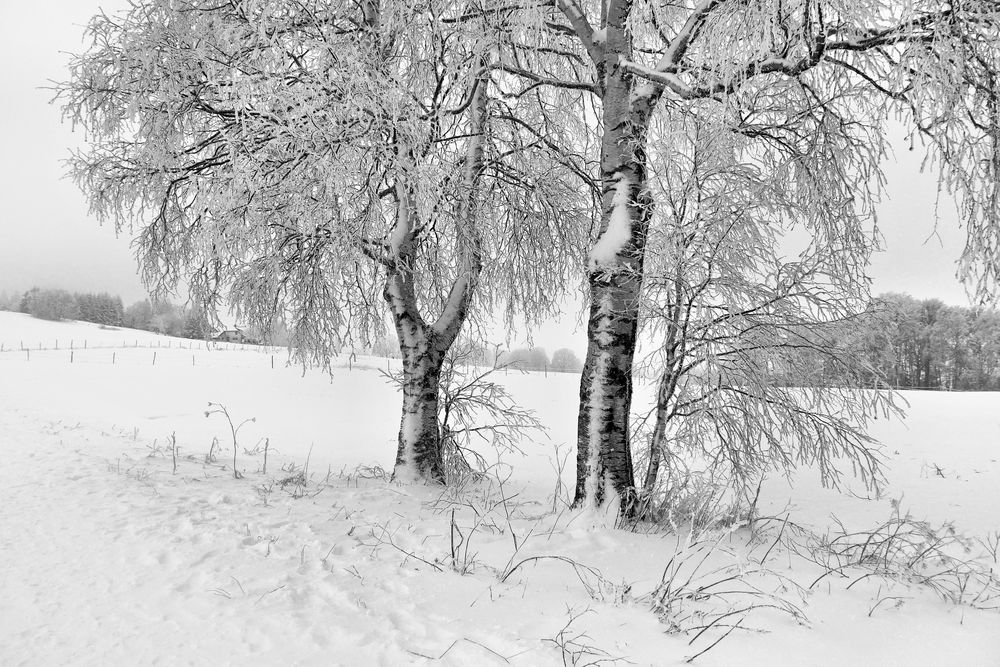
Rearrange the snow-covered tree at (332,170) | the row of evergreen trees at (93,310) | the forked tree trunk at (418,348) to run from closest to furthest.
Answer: the snow-covered tree at (332,170)
the forked tree trunk at (418,348)
the row of evergreen trees at (93,310)

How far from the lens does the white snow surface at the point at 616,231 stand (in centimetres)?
451

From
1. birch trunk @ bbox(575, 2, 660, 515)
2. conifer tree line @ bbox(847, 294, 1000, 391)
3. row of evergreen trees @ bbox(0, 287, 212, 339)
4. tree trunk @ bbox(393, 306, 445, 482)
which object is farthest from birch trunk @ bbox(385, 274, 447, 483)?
row of evergreen trees @ bbox(0, 287, 212, 339)

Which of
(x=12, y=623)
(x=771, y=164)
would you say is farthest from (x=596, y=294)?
(x=12, y=623)

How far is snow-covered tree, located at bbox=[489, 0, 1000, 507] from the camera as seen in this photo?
3.14 m

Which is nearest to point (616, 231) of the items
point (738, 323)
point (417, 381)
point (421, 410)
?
point (738, 323)

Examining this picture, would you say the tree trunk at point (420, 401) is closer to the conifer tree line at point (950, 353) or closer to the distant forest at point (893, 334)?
the distant forest at point (893, 334)

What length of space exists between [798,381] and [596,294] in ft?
6.54

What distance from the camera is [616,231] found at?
457cm

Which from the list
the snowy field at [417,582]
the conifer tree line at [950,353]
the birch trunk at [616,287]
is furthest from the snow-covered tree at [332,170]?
the conifer tree line at [950,353]

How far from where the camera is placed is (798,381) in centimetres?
469

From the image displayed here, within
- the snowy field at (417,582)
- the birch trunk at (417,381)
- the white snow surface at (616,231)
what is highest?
the white snow surface at (616,231)

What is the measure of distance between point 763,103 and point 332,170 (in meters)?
4.09

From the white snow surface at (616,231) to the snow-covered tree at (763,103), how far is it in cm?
1

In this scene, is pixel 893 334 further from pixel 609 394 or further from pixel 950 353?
pixel 950 353
